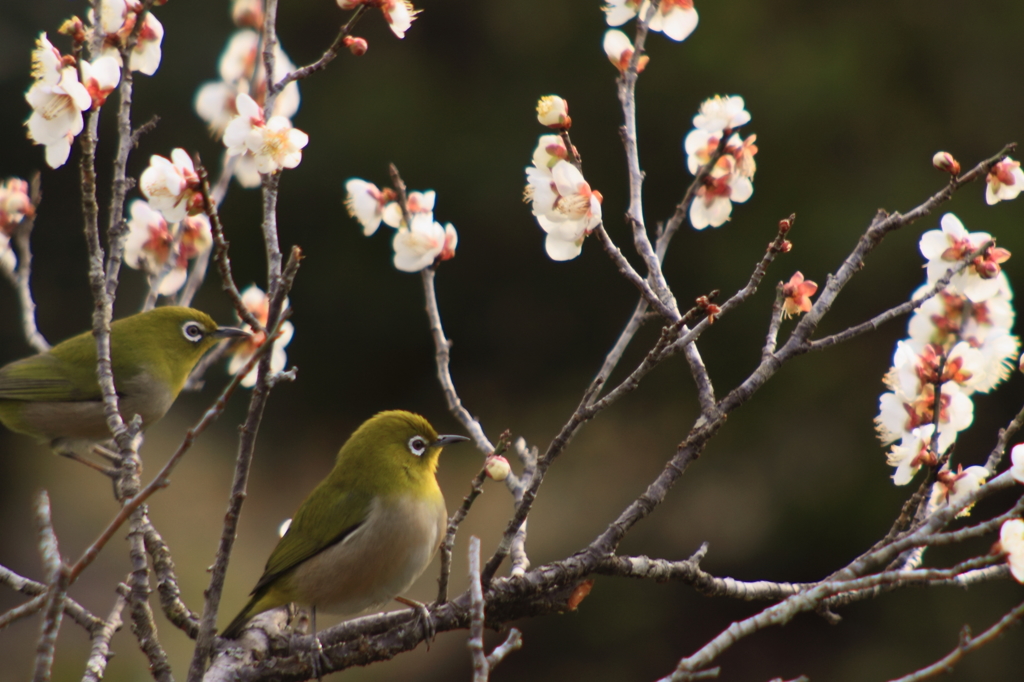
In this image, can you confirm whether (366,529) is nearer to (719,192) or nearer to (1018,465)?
(719,192)

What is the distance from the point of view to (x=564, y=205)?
2291mm

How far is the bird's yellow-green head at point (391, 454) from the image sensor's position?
323cm

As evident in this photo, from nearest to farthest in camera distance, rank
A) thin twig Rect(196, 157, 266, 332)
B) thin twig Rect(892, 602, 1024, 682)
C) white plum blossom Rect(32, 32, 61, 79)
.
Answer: thin twig Rect(892, 602, 1024, 682) → thin twig Rect(196, 157, 266, 332) → white plum blossom Rect(32, 32, 61, 79)

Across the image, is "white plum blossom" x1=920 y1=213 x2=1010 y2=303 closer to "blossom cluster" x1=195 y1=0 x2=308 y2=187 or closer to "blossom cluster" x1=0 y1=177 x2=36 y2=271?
"blossom cluster" x1=195 y1=0 x2=308 y2=187

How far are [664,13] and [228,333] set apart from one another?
2291mm

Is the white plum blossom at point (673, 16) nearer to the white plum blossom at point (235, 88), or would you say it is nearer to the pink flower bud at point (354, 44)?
the pink flower bud at point (354, 44)

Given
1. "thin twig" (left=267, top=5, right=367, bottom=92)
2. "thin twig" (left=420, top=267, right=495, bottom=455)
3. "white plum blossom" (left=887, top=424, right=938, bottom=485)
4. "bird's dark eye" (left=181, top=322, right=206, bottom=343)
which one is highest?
"bird's dark eye" (left=181, top=322, right=206, bottom=343)

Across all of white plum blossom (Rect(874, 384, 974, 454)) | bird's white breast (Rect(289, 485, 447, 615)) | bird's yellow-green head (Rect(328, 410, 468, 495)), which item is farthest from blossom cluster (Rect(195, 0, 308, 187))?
white plum blossom (Rect(874, 384, 974, 454))

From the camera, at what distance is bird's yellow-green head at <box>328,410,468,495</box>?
3234mm

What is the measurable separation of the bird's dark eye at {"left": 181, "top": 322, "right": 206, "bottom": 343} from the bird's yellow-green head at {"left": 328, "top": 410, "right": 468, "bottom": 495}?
3.83ft

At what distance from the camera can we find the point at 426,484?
3.25 meters

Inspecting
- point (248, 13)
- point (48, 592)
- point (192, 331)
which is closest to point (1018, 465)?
point (48, 592)

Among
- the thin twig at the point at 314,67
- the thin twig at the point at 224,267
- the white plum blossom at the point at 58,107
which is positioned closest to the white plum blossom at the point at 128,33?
the white plum blossom at the point at 58,107

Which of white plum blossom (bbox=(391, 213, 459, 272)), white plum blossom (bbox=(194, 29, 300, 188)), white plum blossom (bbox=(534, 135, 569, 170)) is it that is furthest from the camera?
white plum blossom (bbox=(194, 29, 300, 188))
